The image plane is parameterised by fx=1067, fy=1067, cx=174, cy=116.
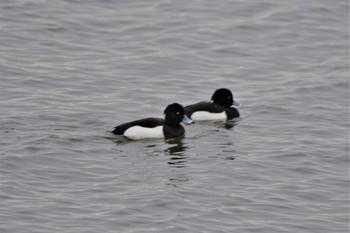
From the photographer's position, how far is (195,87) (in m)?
20.1

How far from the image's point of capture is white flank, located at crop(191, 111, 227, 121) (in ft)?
60.4

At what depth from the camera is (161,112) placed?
60.6 feet

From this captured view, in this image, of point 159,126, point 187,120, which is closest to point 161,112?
point 187,120

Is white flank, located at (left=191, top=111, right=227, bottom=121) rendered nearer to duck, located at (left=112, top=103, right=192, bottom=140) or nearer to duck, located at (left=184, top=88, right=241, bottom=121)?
duck, located at (left=184, top=88, right=241, bottom=121)

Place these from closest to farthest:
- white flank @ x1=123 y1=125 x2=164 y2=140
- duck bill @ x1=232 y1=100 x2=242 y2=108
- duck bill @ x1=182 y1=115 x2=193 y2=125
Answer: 1. white flank @ x1=123 y1=125 x2=164 y2=140
2. duck bill @ x1=182 y1=115 x2=193 y2=125
3. duck bill @ x1=232 y1=100 x2=242 y2=108

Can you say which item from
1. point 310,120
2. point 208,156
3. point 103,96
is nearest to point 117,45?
point 103,96

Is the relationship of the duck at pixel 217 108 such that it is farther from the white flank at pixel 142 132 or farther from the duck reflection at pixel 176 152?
the duck reflection at pixel 176 152

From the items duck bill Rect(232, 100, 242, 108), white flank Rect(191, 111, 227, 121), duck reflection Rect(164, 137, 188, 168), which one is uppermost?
duck bill Rect(232, 100, 242, 108)

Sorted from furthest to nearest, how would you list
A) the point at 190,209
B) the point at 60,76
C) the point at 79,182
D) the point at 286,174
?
the point at 60,76
the point at 286,174
the point at 79,182
the point at 190,209

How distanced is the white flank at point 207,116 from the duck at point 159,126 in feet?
2.31

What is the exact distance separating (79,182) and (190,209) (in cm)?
169

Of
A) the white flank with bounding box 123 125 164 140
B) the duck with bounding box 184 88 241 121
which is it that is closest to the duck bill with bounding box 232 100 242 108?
the duck with bounding box 184 88 241 121

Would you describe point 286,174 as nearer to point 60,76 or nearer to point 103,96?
point 103,96

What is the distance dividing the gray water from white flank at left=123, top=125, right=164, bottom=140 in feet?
0.51
